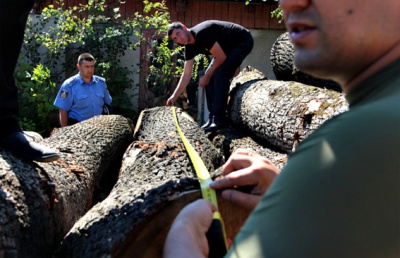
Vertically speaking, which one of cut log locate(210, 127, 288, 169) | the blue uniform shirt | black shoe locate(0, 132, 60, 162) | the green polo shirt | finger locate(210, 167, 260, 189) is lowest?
cut log locate(210, 127, 288, 169)

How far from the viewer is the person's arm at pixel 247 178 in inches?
63.3

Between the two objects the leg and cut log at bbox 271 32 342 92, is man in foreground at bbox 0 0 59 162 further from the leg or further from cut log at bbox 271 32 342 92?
the leg

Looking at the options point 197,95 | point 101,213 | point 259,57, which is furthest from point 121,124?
point 259,57

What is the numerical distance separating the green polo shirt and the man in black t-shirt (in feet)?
19.3

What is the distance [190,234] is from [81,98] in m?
6.19

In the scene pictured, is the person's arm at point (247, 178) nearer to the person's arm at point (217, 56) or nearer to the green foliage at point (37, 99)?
the person's arm at point (217, 56)

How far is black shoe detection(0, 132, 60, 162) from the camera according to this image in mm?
2701

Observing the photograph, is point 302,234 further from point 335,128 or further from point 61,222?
point 61,222

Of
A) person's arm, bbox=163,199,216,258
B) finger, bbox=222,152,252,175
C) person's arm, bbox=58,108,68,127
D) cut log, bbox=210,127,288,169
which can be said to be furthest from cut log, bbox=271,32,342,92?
person's arm, bbox=163,199,216,258

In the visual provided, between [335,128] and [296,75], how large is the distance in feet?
18.8

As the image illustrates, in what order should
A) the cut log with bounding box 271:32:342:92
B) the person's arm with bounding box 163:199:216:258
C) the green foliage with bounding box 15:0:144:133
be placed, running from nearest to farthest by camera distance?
the person's arm with bounding box 163:199:216:258, the cut log with bounding box 271:32:342:92, the green foliage with bounding box 15:0:144:133

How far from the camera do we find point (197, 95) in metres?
11.5

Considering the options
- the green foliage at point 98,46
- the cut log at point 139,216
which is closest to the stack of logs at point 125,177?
the cut log at point 139,216

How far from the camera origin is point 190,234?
Result: 1.43 metres
